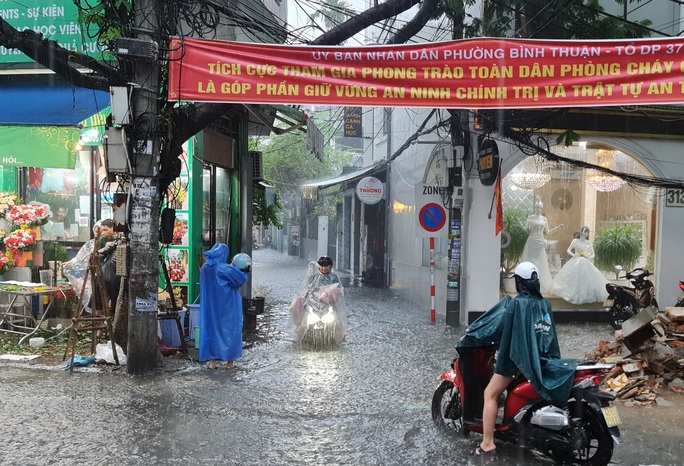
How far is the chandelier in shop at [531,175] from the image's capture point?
12.2 metres

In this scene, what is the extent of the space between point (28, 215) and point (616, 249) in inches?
440

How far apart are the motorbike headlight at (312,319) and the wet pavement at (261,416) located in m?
0.48

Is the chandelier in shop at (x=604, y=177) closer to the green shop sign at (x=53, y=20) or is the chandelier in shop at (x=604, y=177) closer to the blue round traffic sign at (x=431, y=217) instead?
the blue round traffic sign at (x=431, y=217)

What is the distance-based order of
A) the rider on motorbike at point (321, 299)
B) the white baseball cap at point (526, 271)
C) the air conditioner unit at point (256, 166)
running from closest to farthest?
1. the white baseball cap at point (526, 271)
2. the rider on motorbike at point (321, 299)
3. the air conditioner unit at point (256, 166)

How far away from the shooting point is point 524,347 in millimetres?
4719

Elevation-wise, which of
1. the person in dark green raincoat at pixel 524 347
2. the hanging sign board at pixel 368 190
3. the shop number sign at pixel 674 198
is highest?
the hanging sign board at pixel 368 190

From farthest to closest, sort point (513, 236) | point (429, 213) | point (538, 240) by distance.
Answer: point (538, 240) < point (513, 236) < point (429, 213)

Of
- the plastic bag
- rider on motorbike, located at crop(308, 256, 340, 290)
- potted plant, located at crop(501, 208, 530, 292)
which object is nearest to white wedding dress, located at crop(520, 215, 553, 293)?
potted plant, located at crop(501, 208, 530, 292)

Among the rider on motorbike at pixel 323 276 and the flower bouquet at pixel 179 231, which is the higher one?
the flower bouquet at pixel 179 231

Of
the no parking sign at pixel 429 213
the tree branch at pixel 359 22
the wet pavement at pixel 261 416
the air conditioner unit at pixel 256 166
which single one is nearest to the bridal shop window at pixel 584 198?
the no parking sign at pixel 429 213

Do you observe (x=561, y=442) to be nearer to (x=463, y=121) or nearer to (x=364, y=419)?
(x=364, y=419)

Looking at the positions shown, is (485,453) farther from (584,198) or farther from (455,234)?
(584,198)

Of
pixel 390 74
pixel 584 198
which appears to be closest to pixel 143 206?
pixel 390 74

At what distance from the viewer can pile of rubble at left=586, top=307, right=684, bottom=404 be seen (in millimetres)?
6996
